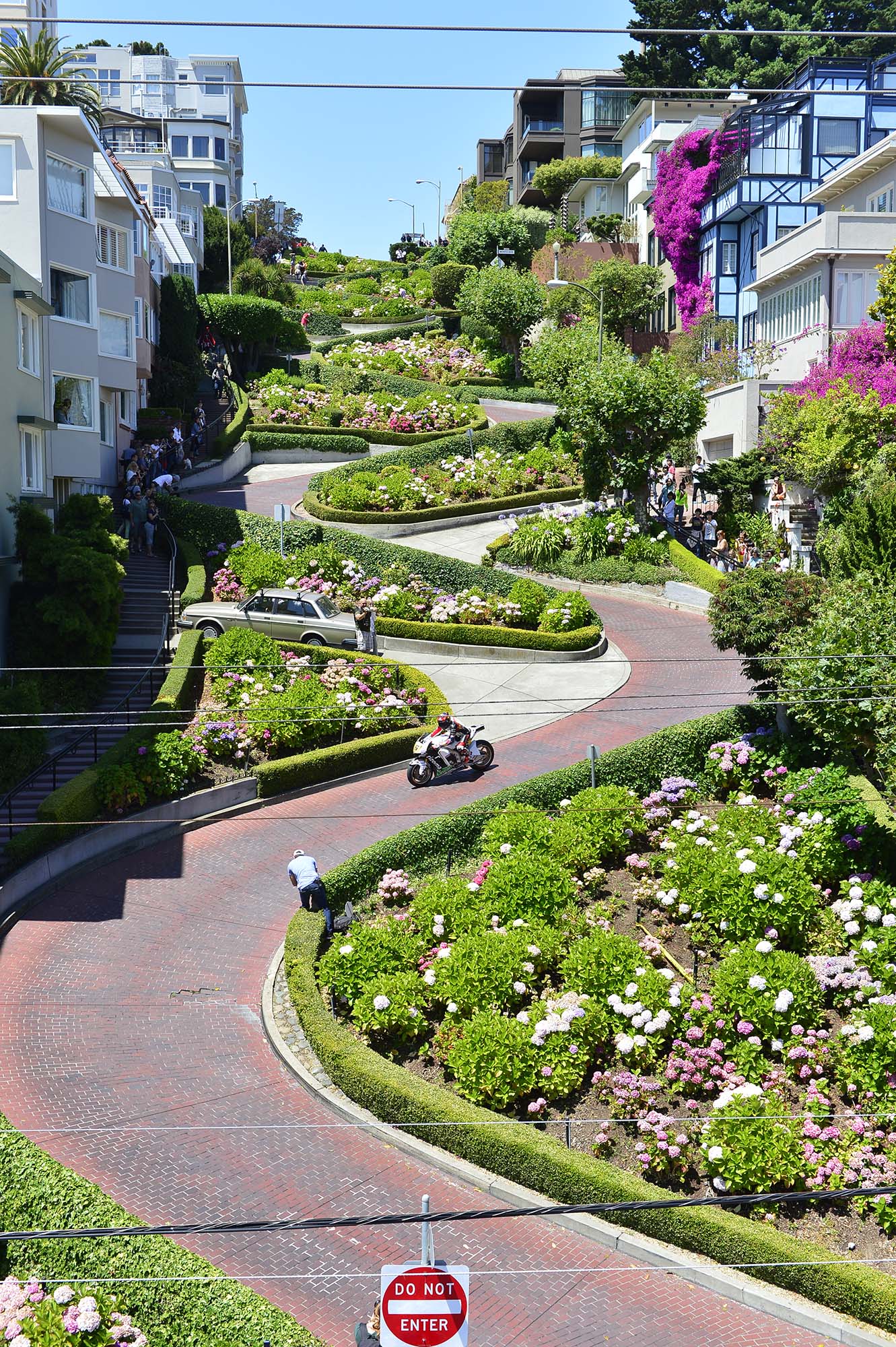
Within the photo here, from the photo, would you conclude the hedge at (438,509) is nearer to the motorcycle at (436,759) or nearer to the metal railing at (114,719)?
the metal railing at (114,719)

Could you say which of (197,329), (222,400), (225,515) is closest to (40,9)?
(197,329)

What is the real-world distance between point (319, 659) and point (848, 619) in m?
12.3

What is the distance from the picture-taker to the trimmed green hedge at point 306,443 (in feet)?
166

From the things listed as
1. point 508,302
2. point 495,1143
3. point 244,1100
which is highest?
point 508,302

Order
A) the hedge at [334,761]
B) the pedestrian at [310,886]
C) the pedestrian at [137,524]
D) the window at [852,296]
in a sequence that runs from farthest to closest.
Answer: the window at [852,296]
the pedestrian at [137,524]
the hedge at [334,761]
the pedestrian at [310,886]

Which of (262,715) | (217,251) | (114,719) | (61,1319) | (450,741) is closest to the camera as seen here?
(61,1319)

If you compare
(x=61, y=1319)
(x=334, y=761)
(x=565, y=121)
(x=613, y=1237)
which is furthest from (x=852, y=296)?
(x=565, y=121)

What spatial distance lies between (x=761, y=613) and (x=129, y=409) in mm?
28611

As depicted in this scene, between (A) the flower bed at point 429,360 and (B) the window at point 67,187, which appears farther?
(A) the flower bed at point 429,360

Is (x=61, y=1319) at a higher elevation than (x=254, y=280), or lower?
lower

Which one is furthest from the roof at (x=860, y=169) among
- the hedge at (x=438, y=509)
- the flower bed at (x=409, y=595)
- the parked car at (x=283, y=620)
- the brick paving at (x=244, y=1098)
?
the brick paving at (x=244, y=1098)

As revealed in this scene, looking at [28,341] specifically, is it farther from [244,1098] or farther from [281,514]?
[244,1098]

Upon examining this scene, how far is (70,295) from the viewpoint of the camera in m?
31.8

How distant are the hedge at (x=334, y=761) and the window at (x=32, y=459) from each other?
380 inches
